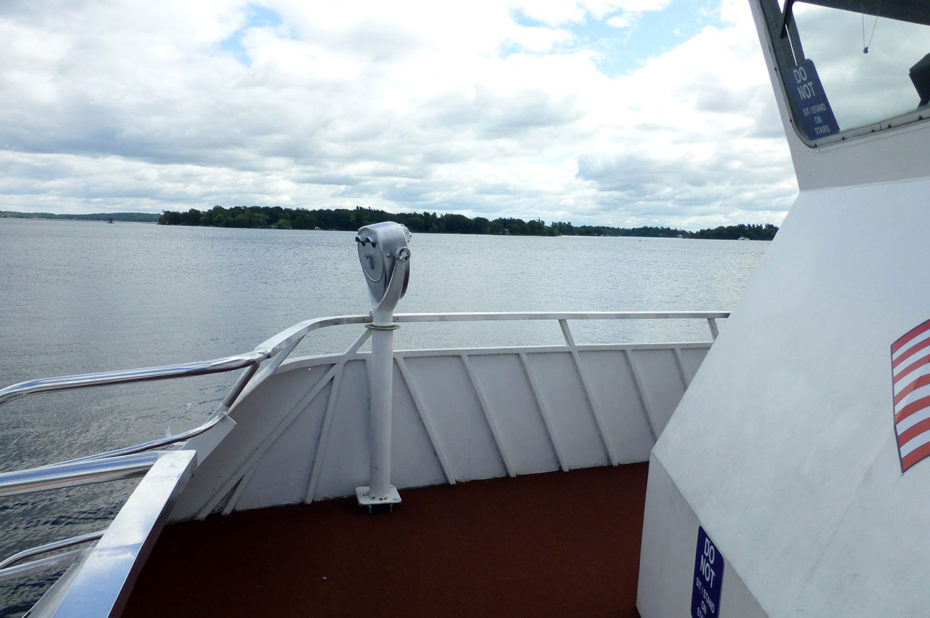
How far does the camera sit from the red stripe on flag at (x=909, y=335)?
140cm

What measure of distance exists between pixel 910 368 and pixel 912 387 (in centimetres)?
5

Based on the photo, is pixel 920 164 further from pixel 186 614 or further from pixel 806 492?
pixel 186 614

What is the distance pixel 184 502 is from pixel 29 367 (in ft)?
49.0

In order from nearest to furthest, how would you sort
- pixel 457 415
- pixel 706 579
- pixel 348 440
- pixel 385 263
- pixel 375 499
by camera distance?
pixel 706 579
pixel 385 263
pixel 375 499
pixel 348 440
pixel 457 415

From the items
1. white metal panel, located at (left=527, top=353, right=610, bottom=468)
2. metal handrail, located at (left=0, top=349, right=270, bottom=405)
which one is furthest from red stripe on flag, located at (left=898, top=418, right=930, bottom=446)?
white metal panel, located at (left=527, top=353, right=610, bottom=468)

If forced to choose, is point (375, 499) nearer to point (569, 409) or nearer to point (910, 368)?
point (569, 409)

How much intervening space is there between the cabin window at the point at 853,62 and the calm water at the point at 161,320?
6.45 metres

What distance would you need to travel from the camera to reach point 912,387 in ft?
4.40

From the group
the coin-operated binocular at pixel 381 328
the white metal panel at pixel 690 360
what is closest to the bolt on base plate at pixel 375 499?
the coin-operated binocular at pixel 381 328

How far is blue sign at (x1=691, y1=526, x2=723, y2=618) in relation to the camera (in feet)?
5.40

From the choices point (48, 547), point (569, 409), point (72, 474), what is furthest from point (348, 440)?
point (72, 474)

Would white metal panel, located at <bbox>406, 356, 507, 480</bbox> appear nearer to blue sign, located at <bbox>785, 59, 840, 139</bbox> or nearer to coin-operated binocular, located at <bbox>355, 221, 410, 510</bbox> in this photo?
coin-operated binocular, located at <bbox>355, 221, 410, 510</bbox>

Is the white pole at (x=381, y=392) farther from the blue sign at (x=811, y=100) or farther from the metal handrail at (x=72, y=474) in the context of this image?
the metal handrail at (x=72, y=474)

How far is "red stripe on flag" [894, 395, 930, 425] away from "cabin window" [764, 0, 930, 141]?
88 centimetres
